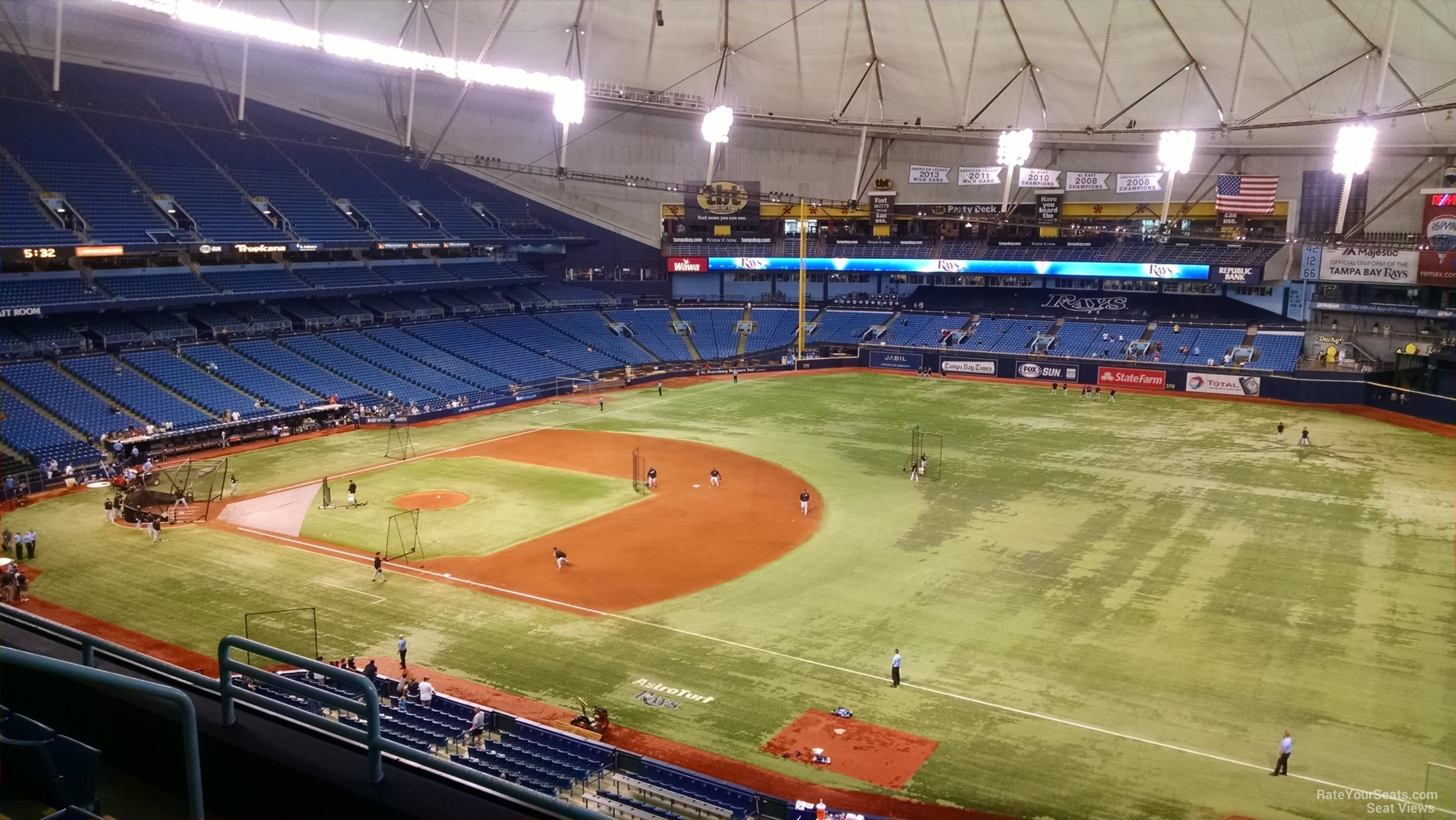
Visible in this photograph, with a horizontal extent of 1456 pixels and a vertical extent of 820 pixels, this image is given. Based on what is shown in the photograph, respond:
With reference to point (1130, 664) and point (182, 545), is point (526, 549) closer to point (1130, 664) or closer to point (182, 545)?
point (182, 545)

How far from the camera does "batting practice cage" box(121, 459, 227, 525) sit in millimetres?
35250

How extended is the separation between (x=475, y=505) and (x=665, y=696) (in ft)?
60.2

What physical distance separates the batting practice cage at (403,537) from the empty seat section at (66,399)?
17660 mm

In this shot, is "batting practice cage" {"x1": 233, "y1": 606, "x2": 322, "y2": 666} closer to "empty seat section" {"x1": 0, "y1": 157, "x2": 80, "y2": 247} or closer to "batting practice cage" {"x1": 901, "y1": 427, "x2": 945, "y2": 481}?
"batting practice cage" {"x1": 901, "y1": 427, "x2": 945, "y2": 481}

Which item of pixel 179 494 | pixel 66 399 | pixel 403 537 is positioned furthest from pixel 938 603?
pixel 66 399

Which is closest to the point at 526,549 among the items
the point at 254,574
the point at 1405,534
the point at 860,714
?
the point at 254,574

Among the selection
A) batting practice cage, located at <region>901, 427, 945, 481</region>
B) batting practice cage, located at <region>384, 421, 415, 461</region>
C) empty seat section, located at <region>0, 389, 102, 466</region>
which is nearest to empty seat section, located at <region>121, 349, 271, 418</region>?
empty seat section, located at <region>0, 389, 102, 466</region>

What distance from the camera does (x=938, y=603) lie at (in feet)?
90.6

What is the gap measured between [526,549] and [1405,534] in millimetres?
30498

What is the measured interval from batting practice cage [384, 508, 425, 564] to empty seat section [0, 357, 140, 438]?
57.9 feet

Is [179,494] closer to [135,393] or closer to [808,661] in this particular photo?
[135,393]

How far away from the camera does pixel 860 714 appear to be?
21.2 metres

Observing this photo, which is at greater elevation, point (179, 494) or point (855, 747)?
point (179, 494)

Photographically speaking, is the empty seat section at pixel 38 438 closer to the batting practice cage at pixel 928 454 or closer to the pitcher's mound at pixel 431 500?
the pitcher's mound at pixel 431 500
